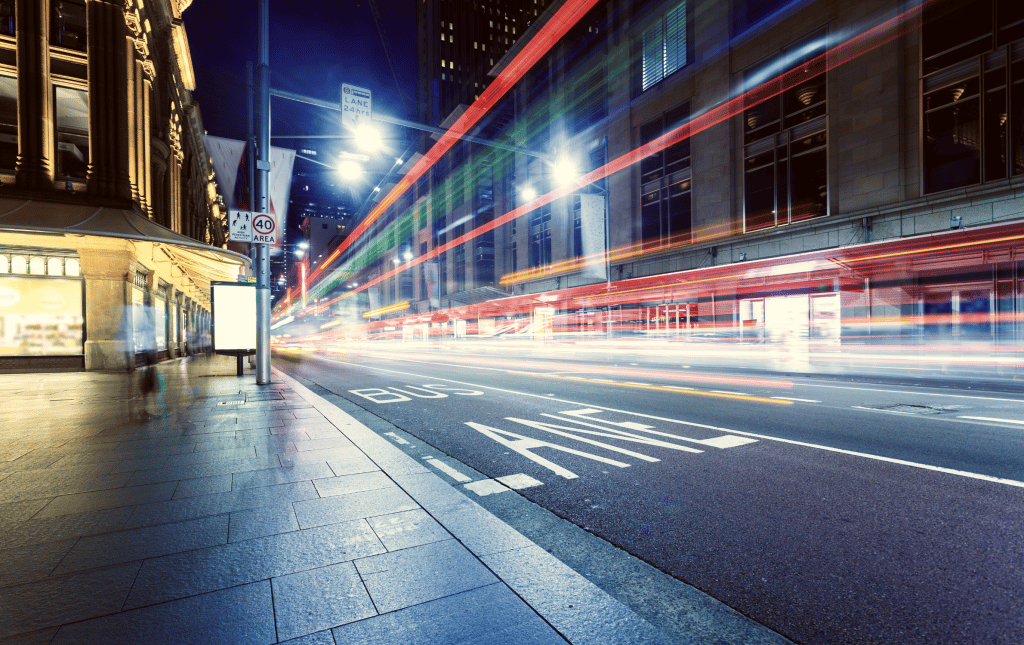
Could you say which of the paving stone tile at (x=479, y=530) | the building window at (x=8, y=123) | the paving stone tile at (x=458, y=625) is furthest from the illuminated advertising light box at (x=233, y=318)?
the paving stone tile at (x=458, y=625)

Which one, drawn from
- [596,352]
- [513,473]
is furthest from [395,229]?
[513,473]

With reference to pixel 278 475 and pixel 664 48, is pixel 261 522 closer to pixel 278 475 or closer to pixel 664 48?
pixel 278 475

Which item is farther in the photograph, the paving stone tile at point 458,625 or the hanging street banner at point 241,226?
the hanging street banner at point 241,226

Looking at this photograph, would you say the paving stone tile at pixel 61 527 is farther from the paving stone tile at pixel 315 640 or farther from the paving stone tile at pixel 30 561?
the paving stone tile at pixel 315 640

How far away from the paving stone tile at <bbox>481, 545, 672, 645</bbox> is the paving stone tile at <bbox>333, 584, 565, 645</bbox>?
90 millimetres

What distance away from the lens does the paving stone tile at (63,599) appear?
2.28 m

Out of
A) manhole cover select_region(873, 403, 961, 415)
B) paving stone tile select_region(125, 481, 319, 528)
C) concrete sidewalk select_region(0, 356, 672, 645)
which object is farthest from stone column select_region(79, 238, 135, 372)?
manhole cover select_region(873, 403, 961, 415)

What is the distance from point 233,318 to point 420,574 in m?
12.9

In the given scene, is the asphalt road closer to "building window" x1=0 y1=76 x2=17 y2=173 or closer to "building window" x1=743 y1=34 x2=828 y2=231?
"building window" x1=743 y1=34 x2=828 y2=231

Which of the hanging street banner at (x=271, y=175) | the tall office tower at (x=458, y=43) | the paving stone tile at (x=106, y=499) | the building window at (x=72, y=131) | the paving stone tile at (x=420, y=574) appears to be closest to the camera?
the paving stone tile at (x=420, y=574)

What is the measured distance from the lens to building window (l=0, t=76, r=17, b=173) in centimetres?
1599

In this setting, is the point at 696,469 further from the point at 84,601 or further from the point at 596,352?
the point at 596,352

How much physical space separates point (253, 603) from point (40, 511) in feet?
8.73

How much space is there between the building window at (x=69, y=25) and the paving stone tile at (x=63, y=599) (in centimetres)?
2207
